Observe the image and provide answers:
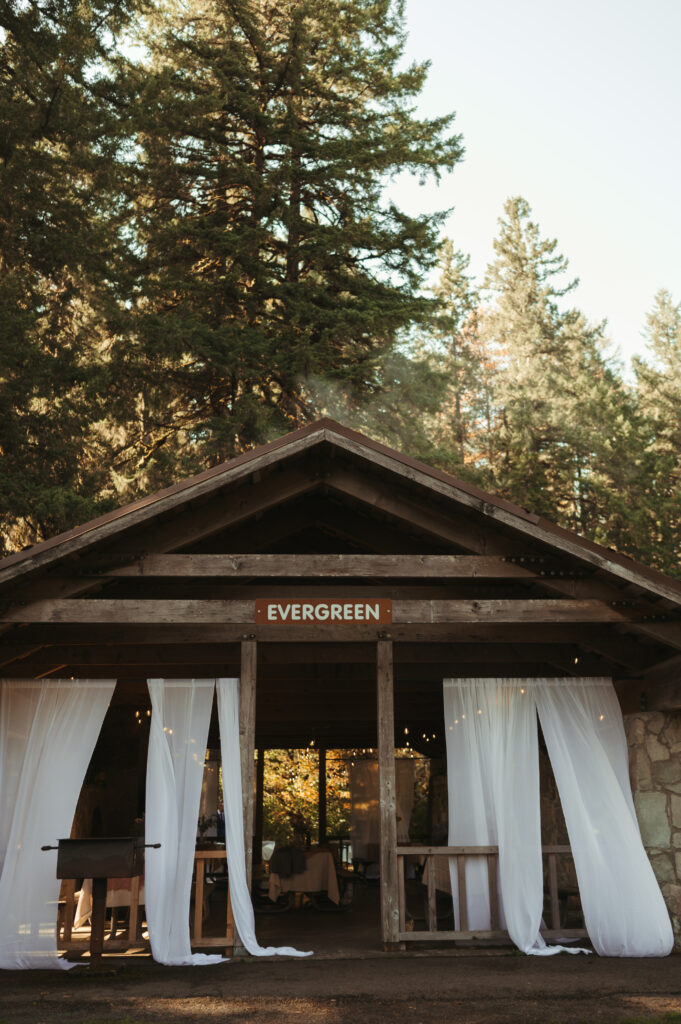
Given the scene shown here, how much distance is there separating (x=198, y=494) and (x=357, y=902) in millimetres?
7812

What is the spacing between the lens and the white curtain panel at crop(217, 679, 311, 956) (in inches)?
307

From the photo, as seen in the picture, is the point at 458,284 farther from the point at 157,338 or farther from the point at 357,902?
the point at 357,902

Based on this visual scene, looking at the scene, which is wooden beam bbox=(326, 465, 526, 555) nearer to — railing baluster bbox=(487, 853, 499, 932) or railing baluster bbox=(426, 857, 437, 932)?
railing baluster bbox=(487, 853, 499, 932)

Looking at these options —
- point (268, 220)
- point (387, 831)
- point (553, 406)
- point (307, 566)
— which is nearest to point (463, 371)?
point (553, 406)

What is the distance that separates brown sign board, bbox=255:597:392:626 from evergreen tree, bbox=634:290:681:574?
1543cm

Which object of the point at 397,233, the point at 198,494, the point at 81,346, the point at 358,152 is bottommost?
the point at 198,494

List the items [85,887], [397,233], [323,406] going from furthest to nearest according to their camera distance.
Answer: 1. [397,233]
2. [323,406]
3. [85,887]

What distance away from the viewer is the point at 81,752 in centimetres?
822

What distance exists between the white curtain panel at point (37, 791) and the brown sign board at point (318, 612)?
5.38 feet

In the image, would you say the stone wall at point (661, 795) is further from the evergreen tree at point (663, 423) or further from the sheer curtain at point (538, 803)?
the evergreen tree at point (663, 423)

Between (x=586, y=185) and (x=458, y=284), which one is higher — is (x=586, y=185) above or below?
below

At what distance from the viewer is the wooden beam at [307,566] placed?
25.9ft

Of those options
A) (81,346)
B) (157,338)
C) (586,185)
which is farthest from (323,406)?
(586,185)

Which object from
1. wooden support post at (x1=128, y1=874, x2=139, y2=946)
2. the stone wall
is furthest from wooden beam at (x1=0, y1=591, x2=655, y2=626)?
wooden support post at (x1=128, y1=874, x2=139, y2=946)
